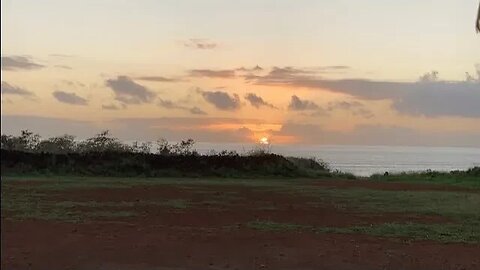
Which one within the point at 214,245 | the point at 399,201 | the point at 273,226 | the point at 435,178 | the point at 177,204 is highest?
the point at 435,178

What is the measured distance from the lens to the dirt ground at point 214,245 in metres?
9.77

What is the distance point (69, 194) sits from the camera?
22.1 m

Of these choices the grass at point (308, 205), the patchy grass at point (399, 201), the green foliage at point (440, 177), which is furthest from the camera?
the green foliage at point (440, 177)

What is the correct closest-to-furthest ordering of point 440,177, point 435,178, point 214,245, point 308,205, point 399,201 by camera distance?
point 214,245 < point 308,205 < point 399,201 < point 435,178 < point 440,177

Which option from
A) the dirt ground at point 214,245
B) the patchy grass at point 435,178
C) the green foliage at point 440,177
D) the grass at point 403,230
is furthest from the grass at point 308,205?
the green foliage at point 440,177

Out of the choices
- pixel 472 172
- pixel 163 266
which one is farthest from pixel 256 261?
pixel 472 172

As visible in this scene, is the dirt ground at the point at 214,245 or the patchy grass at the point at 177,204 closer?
the dirt ground at the point at 214,245

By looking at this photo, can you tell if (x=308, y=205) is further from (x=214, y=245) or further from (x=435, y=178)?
(x=435, y=178)

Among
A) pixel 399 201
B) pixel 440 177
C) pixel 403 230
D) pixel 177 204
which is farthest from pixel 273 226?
pixel 440 177

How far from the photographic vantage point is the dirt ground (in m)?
9.77

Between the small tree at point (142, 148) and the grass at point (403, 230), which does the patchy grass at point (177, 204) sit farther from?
the small tree at point (142, 148)

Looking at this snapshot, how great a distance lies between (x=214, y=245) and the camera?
1159 centimetres

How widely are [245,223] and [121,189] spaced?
37.4ft

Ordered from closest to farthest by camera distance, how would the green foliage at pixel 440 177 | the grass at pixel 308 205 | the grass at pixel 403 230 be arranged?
the grass at pixel 403 230, the grass at pixel 308 205, the green foliage at pixel 440 177
